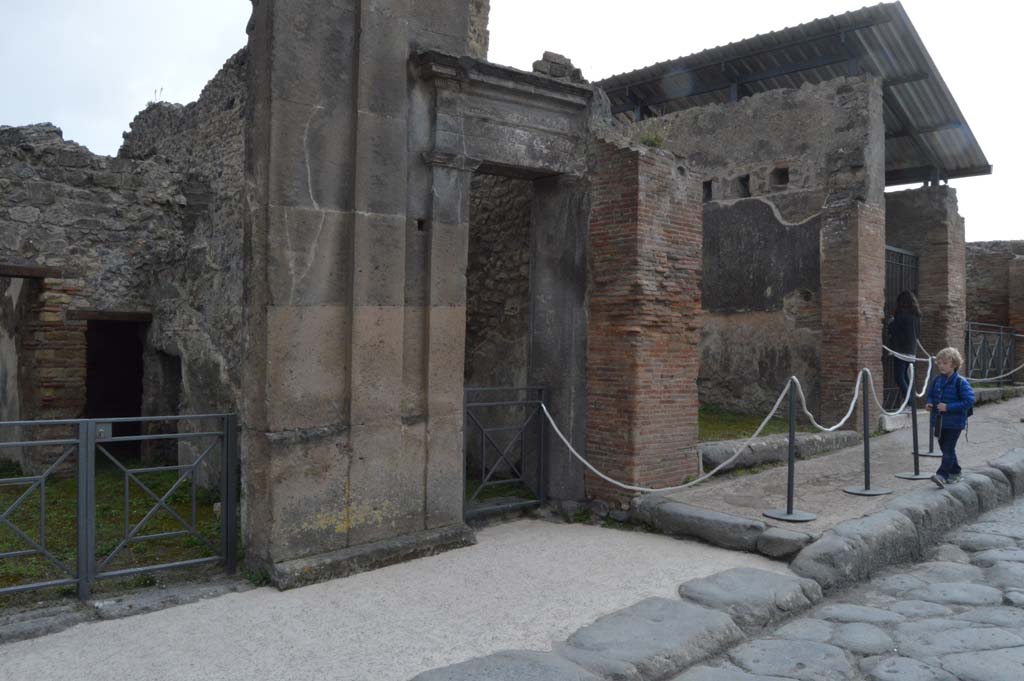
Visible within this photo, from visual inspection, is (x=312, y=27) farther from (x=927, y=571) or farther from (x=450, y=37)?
(x=927, y=571)

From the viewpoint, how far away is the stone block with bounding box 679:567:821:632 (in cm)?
449

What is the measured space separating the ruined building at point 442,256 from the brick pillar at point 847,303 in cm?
3

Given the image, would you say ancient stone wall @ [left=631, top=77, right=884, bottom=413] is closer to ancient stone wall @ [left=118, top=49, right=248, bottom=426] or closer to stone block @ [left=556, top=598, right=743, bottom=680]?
ancient stone wall @ [left=118, top=49, right=248, bottom=426]

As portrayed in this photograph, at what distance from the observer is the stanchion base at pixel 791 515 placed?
19.2 feet

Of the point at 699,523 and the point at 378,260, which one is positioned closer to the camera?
the point at 378,260

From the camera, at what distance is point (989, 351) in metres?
14.7

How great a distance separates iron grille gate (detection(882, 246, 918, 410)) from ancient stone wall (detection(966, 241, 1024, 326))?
5.15m

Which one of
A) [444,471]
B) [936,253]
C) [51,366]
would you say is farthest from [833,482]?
[51,366]

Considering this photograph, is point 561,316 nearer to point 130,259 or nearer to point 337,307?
point 337,307

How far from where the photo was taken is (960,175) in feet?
42.5

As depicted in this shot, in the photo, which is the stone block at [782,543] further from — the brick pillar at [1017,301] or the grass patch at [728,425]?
the brick pillar at [1017,301]

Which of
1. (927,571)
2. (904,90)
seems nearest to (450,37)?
(927,571)

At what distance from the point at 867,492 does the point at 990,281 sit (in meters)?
12.2

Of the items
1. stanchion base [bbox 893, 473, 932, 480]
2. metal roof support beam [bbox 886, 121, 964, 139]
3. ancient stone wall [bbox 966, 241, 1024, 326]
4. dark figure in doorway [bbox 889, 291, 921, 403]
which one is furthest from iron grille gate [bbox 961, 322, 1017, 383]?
stanchion base [bbox 893, 473, 932, 480]
